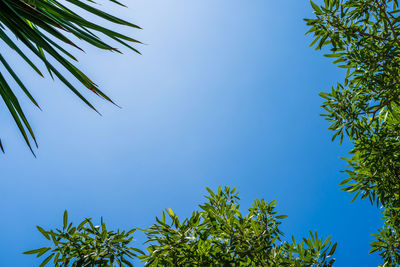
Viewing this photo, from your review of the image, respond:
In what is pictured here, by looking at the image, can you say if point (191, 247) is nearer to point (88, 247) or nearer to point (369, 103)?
point (88, 247)

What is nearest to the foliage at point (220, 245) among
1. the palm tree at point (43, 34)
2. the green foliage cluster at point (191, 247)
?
the green foliage cluster at point (191, 247)

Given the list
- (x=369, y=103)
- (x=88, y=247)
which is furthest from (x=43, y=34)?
(x=369, y=103)

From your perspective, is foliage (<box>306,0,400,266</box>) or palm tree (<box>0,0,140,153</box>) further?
foliage (<box>306,0,400,266</box>)

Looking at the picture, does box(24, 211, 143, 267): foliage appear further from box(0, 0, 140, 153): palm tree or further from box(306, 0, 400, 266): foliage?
box(306, 0, 400, 266): foliage

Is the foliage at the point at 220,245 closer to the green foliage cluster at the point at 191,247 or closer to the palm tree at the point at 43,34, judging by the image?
the green foliage cluster at the point at 191,247

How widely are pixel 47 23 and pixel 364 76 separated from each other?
9.66 ft

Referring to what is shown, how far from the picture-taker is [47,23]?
1.46m

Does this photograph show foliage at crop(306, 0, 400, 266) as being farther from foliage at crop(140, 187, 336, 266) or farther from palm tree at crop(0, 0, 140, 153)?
palm tree at crop(0, 0, 140, 153)

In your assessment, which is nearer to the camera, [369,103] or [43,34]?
[43,34]

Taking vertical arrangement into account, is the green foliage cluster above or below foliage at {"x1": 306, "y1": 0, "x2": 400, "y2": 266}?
below

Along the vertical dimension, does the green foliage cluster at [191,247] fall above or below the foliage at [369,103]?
below

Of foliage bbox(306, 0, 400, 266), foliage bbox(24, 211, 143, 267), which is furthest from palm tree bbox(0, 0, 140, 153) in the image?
foliage bbox(306, 0, 400, 266)

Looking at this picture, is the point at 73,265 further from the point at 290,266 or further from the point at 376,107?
the point at 376,107

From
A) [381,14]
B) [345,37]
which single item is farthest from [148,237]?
[381,14]
